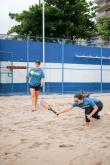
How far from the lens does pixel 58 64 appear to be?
105 ft

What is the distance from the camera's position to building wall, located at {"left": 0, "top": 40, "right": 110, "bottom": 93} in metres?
29.5

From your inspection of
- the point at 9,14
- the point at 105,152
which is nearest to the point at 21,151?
the point at 105,152

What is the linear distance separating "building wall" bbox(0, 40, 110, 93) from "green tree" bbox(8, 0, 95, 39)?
4971 millimetres

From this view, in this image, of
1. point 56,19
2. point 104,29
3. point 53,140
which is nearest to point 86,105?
point 53,140

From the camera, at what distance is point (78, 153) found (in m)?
7.02

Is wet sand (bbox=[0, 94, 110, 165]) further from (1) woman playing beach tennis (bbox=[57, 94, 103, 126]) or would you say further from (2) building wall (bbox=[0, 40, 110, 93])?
(2) building wall (bbox=[0, 40, 110, 93])

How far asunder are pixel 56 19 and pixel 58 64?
756 centimetres

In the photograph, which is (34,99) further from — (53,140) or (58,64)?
(58,64)

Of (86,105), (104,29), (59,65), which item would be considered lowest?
(59,65)

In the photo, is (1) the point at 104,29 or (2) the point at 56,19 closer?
(2) the point at 56,19

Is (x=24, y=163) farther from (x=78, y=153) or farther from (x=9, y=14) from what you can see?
(x=9, y=14)

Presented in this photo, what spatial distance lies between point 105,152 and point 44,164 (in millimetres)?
1189

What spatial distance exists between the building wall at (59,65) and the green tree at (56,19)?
4971mm

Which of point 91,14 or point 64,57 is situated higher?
point 91,14
